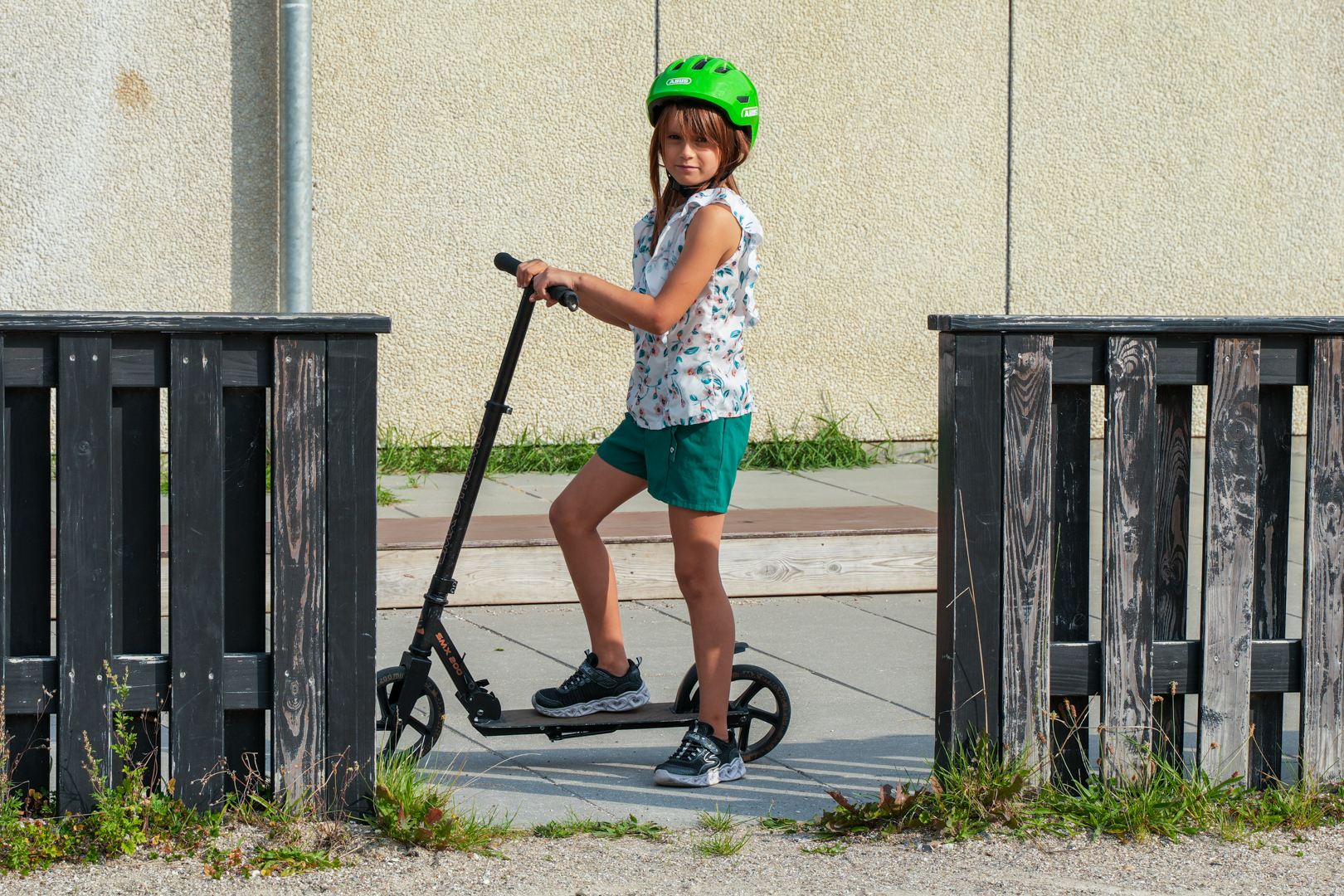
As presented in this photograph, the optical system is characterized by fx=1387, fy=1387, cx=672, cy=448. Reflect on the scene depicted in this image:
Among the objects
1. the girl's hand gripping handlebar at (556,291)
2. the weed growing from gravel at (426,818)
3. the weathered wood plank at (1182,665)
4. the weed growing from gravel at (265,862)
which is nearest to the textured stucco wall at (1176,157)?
the weathered wood plank at (1182,665)

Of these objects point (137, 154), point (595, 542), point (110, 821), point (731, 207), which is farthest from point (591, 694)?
point (137, 154)

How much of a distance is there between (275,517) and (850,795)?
1513 mm

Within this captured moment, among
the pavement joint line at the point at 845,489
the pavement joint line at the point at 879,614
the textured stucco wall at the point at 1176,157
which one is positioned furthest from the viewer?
the textured stucco wall at the point at 1176,157

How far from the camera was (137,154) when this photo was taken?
7.20 m

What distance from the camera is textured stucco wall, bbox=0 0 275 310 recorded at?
7.09 metres

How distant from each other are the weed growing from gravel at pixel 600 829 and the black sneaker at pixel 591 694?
0.43 metres

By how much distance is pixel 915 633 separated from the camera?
5.04 metres

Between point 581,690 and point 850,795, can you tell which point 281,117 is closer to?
point 581,690

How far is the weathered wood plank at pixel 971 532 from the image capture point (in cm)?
311

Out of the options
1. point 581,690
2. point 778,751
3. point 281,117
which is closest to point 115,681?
point 581,690

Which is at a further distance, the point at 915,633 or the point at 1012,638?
the point at 915,633

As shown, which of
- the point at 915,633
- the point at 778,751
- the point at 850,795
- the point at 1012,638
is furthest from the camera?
the point at 915,633

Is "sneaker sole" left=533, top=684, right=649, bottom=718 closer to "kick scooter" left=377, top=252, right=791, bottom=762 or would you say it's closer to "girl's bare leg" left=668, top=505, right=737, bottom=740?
"kick scooter" left=377, top=252, right=791, bottom=762

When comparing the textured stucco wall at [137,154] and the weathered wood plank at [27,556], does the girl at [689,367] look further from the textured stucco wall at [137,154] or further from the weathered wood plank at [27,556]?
the textured stucco wall at [137,154]
